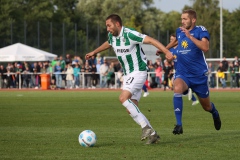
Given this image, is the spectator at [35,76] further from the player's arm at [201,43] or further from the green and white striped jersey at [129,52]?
the green and white striped jersey at [129,52]

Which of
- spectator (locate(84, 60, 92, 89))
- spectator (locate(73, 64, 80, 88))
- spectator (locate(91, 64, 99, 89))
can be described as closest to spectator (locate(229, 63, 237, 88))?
spectator (locate(91, 64, 99, 89))

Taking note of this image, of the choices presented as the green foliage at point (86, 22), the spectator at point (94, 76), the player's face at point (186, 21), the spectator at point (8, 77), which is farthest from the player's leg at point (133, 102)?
the green foliage at point (86, 22)

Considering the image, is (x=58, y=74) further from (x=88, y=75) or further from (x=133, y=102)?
(x=133, y=102)

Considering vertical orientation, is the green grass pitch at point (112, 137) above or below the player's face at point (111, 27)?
below

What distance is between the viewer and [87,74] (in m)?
43.2

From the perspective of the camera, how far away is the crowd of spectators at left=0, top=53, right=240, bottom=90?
41312 mm

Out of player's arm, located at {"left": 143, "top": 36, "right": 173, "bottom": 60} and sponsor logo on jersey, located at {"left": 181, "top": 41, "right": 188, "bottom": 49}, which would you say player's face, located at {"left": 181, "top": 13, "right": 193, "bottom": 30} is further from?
player's arm, located at {"left": 143, "top": 36, "right": 173, "bottom": 60}

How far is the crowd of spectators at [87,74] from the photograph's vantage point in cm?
4131

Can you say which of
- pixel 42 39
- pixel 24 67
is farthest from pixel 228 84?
pixel 42 39

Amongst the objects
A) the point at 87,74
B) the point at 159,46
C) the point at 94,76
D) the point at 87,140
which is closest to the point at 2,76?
the point at 87,74

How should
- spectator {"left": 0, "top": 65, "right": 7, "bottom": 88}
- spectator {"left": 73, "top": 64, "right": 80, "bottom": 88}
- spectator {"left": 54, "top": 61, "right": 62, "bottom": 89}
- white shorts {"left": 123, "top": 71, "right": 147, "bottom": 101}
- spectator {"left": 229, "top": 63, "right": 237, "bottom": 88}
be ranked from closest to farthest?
1. white shorts {"left": 123, "top": 71, "right": 147, "bottom": 101}
2. spectator {"left": 229, "top": 63, "right": 237, "bottom": 88}
3. spectator {"left": 73, "top": 64, "right": 80, "bottom": 88}
4. spectator {"left": 54, "top": 61, "right": 62, "bottom": 89}
5. spectator {"left": 0, "top": 65, "right": 7, "bottom": 88}

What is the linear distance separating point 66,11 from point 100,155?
97.5m

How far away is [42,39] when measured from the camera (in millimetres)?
60188

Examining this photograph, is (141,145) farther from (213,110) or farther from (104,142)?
(213,110)
